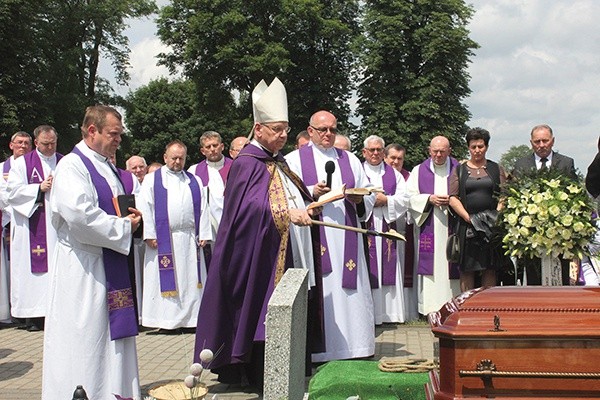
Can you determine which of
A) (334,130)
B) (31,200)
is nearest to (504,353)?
(334,130)

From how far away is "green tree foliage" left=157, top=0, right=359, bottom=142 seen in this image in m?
37.6

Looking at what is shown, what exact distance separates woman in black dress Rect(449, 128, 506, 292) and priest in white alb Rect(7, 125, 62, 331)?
5.18 m

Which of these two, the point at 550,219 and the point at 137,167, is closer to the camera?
the point at 550,219

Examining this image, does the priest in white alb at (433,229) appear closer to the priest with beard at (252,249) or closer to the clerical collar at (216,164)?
the clerical collar at (216,164)

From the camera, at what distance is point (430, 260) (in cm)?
1006

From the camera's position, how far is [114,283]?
18.2 ft

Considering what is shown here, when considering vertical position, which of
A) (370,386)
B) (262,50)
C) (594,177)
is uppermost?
(262,50)

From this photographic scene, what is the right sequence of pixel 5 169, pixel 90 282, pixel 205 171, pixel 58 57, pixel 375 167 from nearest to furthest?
pixel 90 282
pixel 375 167
pixel 5 169
pixel 205 171
pixel 58 57

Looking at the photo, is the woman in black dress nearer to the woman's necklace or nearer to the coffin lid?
the woman's necklace

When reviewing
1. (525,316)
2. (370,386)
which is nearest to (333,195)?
(370,386)

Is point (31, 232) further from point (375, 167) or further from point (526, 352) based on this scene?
point (526, 352)

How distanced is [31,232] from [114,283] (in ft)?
17.1

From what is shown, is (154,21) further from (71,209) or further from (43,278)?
(71,209)

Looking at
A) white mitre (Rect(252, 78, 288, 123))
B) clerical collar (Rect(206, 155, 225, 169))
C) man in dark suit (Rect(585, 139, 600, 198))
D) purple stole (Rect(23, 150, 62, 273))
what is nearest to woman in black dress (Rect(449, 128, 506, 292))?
white mitre (Rect(252, 78, 288, 123))
